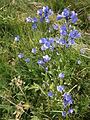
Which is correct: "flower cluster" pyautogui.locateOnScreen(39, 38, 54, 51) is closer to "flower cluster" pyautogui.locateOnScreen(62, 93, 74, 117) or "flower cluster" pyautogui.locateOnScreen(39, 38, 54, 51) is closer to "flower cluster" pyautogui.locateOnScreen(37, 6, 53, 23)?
"flower cluster" pyautogui.locateOnScreen(37, 6, 53, 23)

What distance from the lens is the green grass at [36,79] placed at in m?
2.45

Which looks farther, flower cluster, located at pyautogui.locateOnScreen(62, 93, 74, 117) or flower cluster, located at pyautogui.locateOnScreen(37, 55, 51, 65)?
flower cluster, located at pyautogui.locateOnScreen(37, 55, 51, 65)

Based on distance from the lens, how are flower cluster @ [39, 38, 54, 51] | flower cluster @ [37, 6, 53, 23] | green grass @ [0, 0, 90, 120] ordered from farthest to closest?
1. flower cluster @ [37, 6, 53, 23]
2. flower cluster @ [39, 38, 54, 51]
3. green grass @ [0, 0, 90, 120]

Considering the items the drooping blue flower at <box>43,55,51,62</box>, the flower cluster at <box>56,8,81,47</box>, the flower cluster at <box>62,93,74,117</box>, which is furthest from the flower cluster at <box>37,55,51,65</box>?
the flower cluster at <box>62,93,74,117</box>

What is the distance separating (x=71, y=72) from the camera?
261 centimetres

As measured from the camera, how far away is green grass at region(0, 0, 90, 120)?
2447mm

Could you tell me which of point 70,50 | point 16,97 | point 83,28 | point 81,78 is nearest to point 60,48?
point 70,50

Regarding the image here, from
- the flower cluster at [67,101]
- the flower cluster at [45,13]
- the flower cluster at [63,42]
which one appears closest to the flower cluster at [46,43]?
the flower cluster at [63,42]

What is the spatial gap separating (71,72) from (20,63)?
0.44m

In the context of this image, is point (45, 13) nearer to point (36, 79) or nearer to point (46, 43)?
point (46, 43)

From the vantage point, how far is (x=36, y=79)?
261 centimetres

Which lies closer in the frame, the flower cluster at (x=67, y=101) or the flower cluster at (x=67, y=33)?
the flower cluster at (x=67, y=101)

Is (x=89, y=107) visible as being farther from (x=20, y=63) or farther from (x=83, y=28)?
(x=83, y=28)

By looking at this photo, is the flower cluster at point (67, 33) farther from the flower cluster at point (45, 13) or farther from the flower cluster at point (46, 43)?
the flower cluster at point (45, 13)
